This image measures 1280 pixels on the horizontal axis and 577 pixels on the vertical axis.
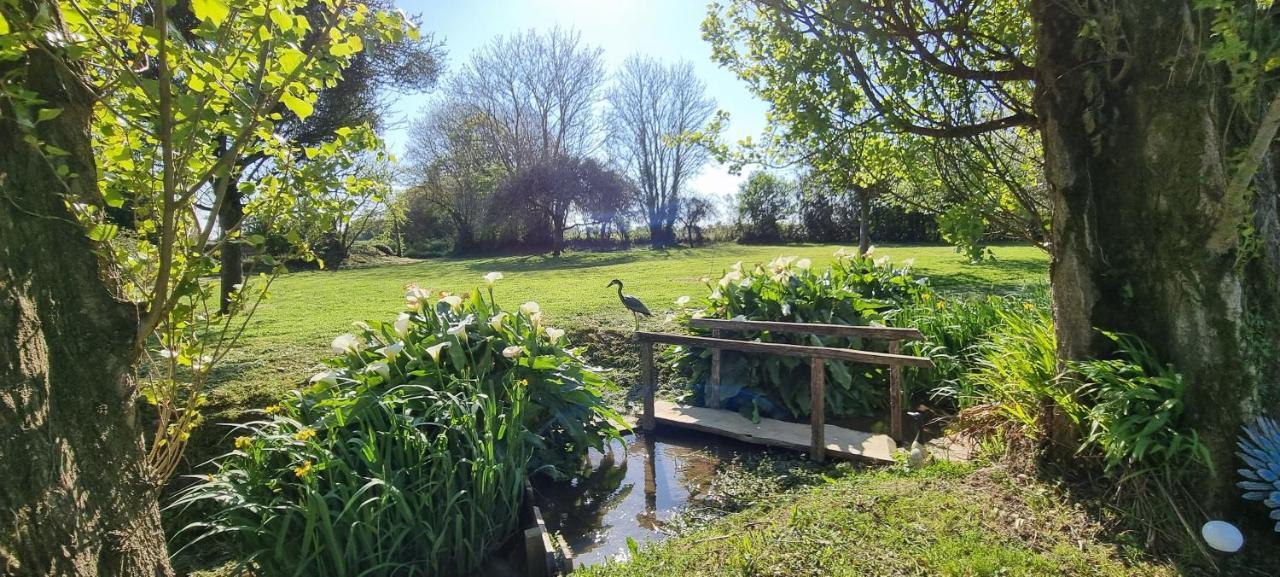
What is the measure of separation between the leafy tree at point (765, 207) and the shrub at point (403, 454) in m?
29.3

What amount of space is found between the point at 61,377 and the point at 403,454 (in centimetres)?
163

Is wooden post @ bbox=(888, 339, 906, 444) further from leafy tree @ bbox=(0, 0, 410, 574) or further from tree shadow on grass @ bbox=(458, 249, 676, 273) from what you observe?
tree shadow on grass @ bbox=(458, 249, 676, 273)

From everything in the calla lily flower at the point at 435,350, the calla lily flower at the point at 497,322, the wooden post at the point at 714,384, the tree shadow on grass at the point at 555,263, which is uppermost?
the calla lily flower at the point at 497,322

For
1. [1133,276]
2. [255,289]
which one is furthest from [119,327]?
[1133,276]

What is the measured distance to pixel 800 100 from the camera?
3471 mm

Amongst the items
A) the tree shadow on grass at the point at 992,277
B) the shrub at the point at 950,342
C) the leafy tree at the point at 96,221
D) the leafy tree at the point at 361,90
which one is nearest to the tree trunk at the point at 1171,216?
the shrub at the point at 950,342

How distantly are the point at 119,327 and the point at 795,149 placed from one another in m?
3.62

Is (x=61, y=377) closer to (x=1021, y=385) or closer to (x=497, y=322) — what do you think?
(x=497, y=322)

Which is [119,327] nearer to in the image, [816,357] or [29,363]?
[29,363]

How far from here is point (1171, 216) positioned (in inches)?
101

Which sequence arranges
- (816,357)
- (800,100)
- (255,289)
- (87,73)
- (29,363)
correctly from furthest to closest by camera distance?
(816,357) < (800,100) < (255,289) < (87,73) < (29,363)

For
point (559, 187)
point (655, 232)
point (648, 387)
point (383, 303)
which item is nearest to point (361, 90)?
point (383, 303)

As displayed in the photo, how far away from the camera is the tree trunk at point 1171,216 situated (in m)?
2.44

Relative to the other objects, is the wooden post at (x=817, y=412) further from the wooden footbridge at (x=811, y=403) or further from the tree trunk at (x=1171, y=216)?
the tree trunk at (x=1171, y=216)
